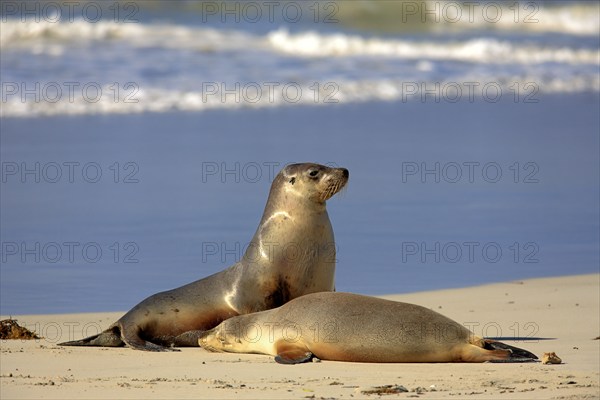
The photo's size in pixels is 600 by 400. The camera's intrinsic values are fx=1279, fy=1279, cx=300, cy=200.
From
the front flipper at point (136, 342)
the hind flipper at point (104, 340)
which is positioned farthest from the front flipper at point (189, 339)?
the hind flipper at point (104, 340)

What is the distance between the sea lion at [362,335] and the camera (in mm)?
7457

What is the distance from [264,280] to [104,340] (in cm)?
115

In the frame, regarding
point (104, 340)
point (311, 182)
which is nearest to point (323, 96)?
point (311, 182)

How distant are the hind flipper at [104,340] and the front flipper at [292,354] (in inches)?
52.2

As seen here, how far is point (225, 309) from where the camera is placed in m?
8.76

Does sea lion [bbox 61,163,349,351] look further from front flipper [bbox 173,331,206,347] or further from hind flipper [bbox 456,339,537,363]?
hind flipper [bbox 456,339,537,363]

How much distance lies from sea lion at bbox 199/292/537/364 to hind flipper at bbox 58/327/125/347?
0.95m

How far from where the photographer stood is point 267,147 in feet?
54.5

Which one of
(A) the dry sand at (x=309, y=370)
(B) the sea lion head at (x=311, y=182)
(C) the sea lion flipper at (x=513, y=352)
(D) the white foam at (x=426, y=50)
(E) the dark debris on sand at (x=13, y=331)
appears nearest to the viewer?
(A) the dry sand at (x=309, y=370)

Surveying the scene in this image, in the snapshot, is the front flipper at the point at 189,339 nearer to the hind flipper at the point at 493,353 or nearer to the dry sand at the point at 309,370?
the dry sand at the point at 309,370

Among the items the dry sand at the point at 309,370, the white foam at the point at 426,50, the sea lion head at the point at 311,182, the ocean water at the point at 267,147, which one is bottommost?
the dry sand at the point at 309,370

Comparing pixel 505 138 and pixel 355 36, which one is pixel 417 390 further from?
pixel 355 36

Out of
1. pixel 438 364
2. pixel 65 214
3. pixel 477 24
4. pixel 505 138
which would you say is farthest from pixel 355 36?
Answer: pixel 438 364

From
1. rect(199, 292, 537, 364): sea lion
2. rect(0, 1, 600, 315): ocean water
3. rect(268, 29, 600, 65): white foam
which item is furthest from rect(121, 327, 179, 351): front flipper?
rect(268, 29, 600, 65): white foam
